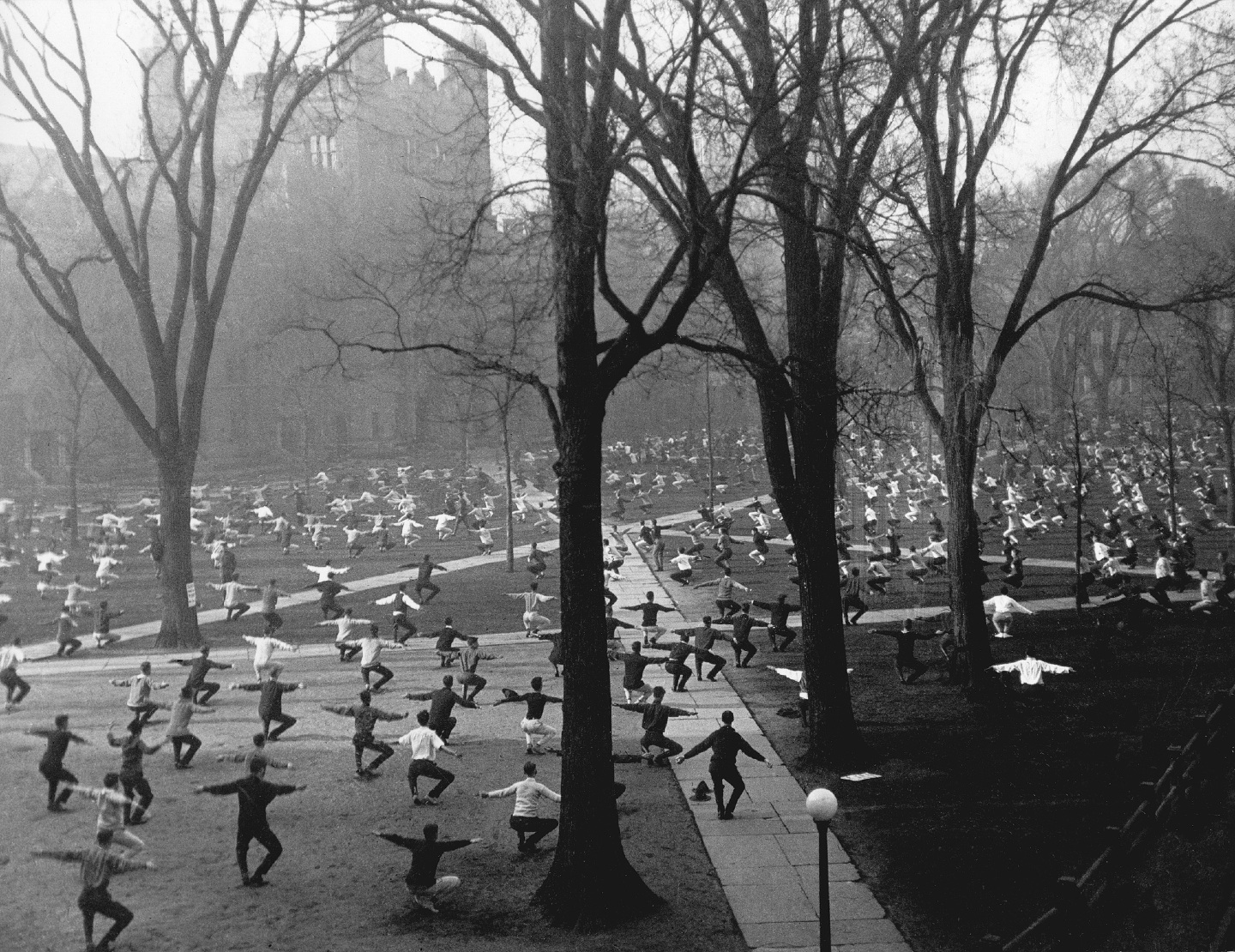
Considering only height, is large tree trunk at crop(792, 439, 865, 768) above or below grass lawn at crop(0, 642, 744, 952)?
above

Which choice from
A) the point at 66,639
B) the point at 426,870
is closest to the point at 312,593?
the point at 66,639

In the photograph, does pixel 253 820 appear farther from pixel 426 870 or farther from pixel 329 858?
pixel 426 870

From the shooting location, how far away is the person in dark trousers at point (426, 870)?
28.6 feet

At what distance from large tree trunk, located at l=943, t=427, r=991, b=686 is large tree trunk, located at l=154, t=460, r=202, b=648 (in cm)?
1331

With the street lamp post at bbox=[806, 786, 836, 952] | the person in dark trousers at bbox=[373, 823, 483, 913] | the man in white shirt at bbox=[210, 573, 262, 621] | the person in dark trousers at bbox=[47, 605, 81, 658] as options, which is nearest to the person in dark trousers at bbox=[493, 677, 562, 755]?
the person in dark trousers at bbox=[373, 823, 483, 913]

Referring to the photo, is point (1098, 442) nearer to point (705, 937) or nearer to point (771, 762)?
point (771, 762)

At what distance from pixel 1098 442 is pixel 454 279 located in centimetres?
5464

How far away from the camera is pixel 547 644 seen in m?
21.2

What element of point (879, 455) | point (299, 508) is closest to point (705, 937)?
point (299, 508)

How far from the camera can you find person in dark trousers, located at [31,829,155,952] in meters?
7.91

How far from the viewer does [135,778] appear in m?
10.7

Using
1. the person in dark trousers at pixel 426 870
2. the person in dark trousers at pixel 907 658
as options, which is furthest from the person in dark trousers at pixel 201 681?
the person in dark trousers at pixel 907 658

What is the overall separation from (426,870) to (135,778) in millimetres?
3600

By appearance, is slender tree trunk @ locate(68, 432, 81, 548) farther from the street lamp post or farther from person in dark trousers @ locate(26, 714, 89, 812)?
the street lamp post
